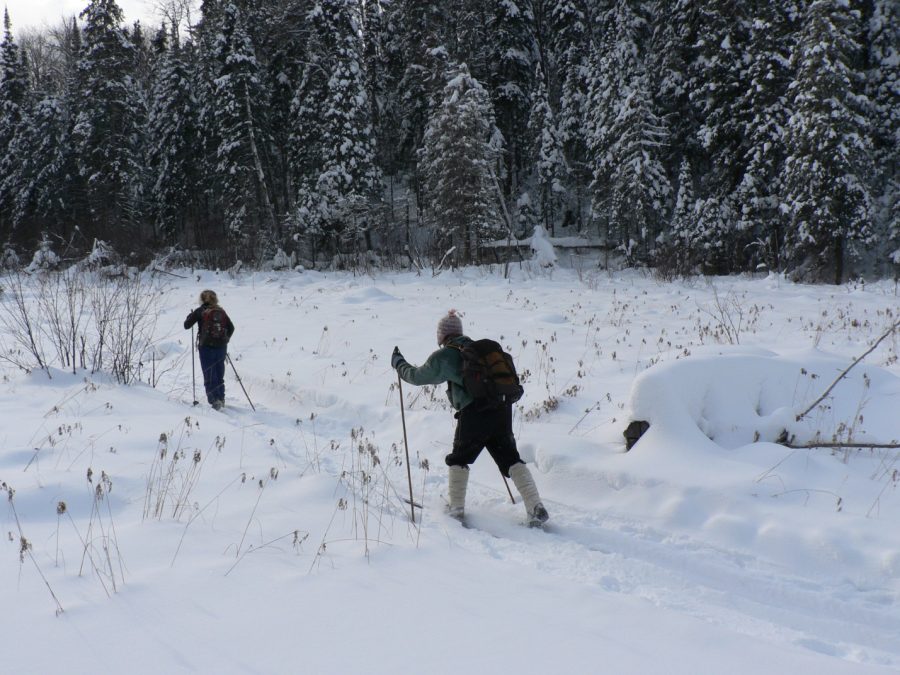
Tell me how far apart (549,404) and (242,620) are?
489cm

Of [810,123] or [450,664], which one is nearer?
[450,664]

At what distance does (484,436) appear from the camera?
4852 millimetres

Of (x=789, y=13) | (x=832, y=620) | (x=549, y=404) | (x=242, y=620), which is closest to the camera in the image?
(x=242, y=620)

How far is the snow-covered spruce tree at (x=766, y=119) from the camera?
23.0 m

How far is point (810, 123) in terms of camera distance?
67.5ft

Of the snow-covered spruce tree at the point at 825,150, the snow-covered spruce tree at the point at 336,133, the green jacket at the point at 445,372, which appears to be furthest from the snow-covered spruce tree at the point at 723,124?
the green jacket at the point at 445,372

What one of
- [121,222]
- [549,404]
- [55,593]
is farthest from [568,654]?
[121,222]

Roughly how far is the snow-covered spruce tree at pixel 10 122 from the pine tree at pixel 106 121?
9.21m

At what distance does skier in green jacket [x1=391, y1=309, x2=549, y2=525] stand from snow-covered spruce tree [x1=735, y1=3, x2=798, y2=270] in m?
21.1

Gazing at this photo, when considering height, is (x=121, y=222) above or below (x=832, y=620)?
above

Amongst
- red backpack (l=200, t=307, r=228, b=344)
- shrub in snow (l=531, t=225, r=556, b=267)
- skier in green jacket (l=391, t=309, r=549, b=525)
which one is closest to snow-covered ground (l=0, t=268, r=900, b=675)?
skier in green jacket (l=391, t=309, r=549, b=525)

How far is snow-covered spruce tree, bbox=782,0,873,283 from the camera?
20.2 meters

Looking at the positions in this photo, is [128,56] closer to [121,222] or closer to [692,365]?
[121,222]

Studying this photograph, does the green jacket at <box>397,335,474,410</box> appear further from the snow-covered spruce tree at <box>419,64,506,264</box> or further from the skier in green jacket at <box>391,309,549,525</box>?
the snow-covered spruce tree at <box>419,64,506,264</box>
